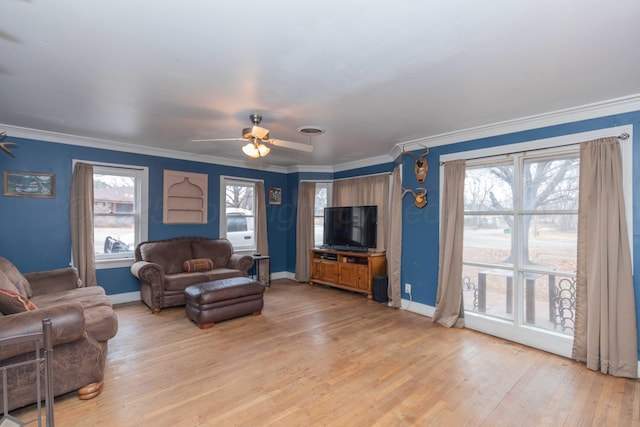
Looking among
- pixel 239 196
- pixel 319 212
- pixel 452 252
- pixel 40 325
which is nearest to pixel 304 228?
pixel 319 212

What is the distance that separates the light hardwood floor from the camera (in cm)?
223

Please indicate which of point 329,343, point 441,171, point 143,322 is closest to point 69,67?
point 143,322

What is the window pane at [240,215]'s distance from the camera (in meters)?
6.38

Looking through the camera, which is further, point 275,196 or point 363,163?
point 275,196

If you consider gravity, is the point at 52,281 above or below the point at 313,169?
below

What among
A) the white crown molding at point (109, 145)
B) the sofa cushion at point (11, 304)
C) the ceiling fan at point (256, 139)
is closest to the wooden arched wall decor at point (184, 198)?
the white crown molding at point (109, 145)

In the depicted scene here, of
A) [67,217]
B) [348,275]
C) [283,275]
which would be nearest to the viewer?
[67,217]

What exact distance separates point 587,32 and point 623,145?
1.70 metres

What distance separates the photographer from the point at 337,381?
270 cm

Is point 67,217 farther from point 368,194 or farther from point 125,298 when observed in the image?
point 368,194

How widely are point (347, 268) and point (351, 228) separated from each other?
29.9 inches

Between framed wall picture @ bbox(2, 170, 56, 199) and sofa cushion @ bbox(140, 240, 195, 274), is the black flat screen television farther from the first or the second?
framed wall picture @ bbox(2, 170, 56, 199)

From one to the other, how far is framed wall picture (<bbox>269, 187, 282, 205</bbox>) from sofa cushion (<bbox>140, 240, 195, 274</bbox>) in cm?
215

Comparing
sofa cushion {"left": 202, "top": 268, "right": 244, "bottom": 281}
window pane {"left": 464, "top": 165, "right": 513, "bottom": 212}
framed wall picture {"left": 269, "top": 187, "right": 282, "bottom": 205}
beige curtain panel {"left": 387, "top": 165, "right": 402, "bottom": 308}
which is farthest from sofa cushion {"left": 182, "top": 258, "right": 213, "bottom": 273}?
window pane {"left": 464, "top": 165, "right": 513, "bottom": 212}
